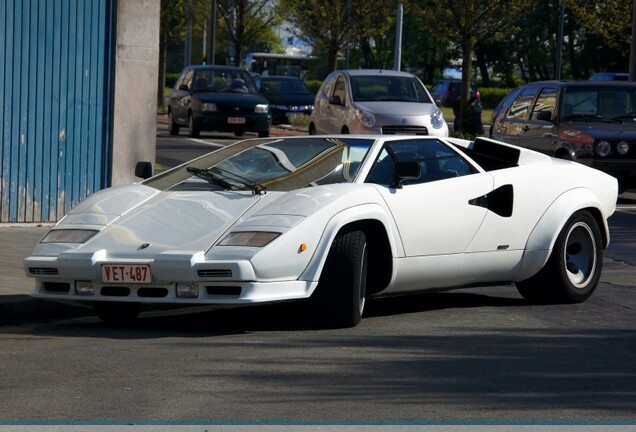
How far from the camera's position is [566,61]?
76250mm

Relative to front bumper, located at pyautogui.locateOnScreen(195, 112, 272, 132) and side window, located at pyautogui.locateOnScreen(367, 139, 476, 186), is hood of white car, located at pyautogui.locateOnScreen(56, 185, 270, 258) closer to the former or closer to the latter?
side window, located at pyautogui.locateOnScreen(367, 139, 476, 186)

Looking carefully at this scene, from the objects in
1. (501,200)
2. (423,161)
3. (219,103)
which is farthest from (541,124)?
(219,103)

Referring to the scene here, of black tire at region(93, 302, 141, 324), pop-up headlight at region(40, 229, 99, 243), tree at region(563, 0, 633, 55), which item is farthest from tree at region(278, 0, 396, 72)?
pop-up headlight at region(40, 229, 99, 243)

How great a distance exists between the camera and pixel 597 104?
19.3m

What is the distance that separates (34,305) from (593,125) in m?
11.3

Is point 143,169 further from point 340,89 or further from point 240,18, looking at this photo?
point 240,18

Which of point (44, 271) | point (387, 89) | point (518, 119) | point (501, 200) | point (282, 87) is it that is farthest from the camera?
point (282, 87)

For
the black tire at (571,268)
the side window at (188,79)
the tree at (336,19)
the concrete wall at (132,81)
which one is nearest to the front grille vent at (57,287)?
the black tire at (571,268)

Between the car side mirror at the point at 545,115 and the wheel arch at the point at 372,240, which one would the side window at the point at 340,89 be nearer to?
the car side mirror at the point at 545,115

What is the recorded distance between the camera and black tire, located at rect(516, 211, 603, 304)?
396 inches

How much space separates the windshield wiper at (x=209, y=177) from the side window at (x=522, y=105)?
11.2 m

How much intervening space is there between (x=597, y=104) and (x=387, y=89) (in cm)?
Result: 518

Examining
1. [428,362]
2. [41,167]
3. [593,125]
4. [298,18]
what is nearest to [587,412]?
[428,362]

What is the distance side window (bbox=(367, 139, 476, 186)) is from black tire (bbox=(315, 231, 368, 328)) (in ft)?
2.26
